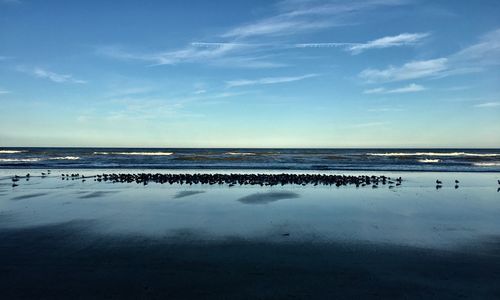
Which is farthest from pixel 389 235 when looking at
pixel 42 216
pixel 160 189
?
pixel 160 189

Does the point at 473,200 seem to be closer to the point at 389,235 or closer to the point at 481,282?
the point at 389,235

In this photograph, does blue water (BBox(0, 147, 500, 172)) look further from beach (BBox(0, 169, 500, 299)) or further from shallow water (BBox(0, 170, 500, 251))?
beach (BBox(0, 169, 500, 299))

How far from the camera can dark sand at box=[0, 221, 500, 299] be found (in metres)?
7.20

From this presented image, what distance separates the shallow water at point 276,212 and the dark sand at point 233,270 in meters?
0.99

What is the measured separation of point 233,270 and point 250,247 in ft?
5.99

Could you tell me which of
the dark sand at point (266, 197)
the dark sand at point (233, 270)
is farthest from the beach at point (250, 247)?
the dark sand at point (266, 197)

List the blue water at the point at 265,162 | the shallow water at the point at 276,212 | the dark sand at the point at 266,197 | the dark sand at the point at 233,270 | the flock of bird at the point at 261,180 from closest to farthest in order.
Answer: the dark sand at the point at 233,270
the shallow water at the point at 276,212
the dark sand at the point at 266,197
the flock of bird at the point at 261,180
the blue water at the point at 265,162

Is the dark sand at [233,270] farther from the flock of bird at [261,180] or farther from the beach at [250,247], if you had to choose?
the flock of bird at [261,180]

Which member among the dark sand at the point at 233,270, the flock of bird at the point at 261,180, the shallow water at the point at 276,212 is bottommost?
the dark sand at the point at 233,270

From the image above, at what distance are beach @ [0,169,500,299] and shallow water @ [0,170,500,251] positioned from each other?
7cm

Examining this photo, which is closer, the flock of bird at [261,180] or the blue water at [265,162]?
the flock of bird at [261,180]

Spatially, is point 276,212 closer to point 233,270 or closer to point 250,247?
point 250,247

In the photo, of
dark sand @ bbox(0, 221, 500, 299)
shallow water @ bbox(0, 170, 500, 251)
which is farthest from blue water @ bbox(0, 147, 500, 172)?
dark sand @ bbox(0, 221, 500, 299)

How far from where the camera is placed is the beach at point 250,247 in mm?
7430
